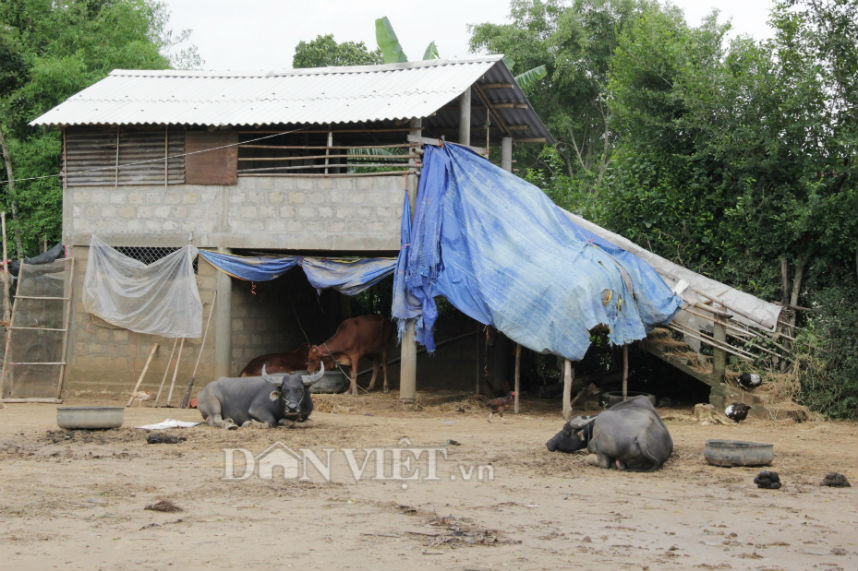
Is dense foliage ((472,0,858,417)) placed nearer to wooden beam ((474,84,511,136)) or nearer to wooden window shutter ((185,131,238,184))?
wooden beam ((474,84,511,136))

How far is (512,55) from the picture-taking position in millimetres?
30312

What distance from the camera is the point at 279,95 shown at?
18.0m

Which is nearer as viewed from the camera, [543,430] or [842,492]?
[842,492]

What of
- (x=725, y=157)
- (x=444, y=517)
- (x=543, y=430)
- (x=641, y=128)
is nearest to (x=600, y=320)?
(x=543, y=430)

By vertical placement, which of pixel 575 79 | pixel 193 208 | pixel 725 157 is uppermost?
pixel 575 79

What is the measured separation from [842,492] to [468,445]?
4301 mm

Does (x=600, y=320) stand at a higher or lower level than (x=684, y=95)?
lower

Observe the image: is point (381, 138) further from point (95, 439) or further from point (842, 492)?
point (842, 492)

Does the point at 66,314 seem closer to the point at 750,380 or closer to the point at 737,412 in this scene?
the point at 737,412

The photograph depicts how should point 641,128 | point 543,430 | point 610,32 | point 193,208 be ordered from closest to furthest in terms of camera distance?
1. point 543,430
2. point 193,208
3. point 641,128
4. point 610,32

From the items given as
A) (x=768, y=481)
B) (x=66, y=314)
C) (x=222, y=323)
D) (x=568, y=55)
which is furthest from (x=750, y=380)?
(x=568, y=55)

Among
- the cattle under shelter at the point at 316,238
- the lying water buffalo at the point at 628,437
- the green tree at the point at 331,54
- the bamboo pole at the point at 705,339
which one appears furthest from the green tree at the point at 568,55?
the lying water buffalo at the point at 628,437

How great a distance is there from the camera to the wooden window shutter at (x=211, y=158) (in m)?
17.1

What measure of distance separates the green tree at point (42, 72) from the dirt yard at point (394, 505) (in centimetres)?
1125
